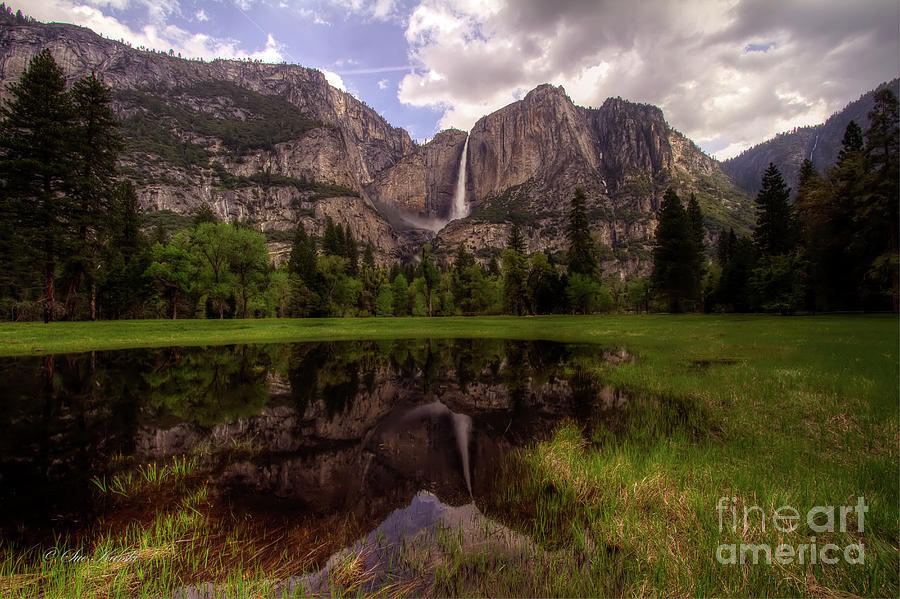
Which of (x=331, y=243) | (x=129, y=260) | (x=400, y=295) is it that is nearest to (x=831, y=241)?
(x=400, y=295)

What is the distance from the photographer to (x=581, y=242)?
6675 centimetres

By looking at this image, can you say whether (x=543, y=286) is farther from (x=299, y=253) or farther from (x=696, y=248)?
(x=299, y=253)

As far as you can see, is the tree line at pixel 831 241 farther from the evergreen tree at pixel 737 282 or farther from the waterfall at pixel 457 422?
the waterfall at pixel 457 422

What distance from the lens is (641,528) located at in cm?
395

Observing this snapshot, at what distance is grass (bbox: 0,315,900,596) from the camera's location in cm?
316

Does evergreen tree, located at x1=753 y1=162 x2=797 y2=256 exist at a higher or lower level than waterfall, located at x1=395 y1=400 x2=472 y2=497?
higher

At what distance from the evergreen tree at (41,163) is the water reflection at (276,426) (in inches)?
758

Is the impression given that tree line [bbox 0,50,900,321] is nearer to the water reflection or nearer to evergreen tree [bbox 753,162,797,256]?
evergreen tree [bbox 753,162,797,256]

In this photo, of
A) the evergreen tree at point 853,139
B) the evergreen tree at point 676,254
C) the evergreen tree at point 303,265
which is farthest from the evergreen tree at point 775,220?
the evergreen tree at point 303,265

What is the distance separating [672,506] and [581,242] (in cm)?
6759

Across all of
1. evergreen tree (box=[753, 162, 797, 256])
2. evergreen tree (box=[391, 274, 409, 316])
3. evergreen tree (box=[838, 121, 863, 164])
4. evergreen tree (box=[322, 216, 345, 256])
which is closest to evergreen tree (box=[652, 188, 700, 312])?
evergreen tree (box=[753, 162, 797, 256])

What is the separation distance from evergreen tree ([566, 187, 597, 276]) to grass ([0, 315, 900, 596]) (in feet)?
187

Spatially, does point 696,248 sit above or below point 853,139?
below

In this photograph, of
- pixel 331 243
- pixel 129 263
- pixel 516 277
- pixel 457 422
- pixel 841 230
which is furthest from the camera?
pixel 331 243
